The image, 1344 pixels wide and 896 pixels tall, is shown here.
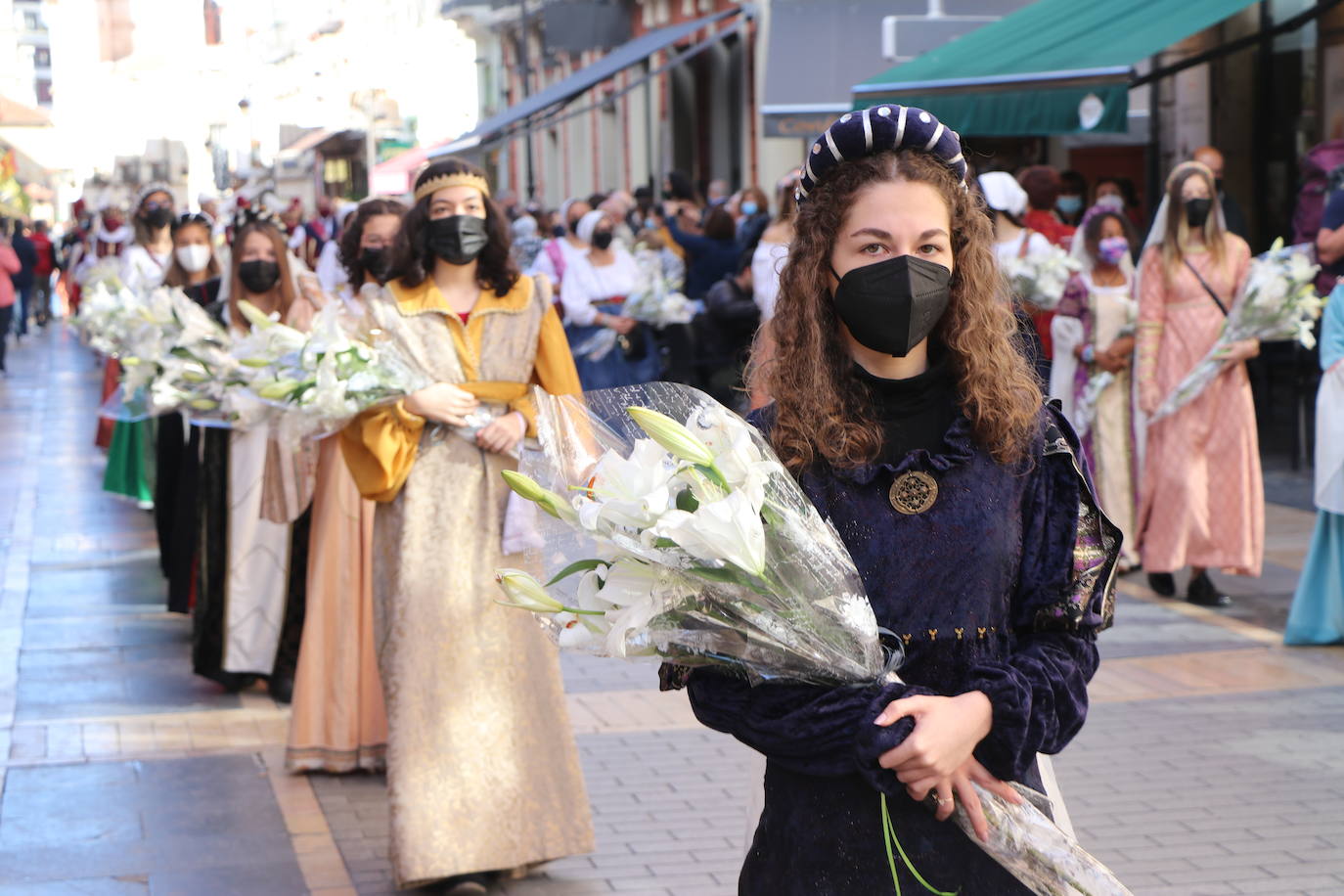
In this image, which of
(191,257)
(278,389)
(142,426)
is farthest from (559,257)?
(278,389)

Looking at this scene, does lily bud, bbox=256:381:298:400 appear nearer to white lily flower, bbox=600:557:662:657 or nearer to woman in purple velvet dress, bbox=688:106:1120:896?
woman in purple velvet dress, bbox=688:106:1120:896

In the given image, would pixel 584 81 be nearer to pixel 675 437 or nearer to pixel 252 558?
pixel 252 558

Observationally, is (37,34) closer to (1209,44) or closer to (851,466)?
(1209,44)

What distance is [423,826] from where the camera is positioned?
5344mm

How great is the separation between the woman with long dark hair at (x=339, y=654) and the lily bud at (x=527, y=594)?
3.91 metres

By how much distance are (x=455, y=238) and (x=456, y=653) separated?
1.19m

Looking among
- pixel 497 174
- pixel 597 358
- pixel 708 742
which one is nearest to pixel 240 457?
pixel 708 742

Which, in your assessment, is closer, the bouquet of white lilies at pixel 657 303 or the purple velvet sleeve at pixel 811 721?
the purple velvet sleeve at pixel 811 721

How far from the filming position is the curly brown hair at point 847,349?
113 inches

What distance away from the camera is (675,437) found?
8.36 feet

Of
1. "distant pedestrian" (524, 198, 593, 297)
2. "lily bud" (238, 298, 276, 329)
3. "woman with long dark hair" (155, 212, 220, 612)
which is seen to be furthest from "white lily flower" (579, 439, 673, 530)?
"distant pedestrian" (524, 198, 593, 297)

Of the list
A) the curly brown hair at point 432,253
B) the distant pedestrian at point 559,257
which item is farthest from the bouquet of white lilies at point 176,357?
the distant pedestrian at point 559,257

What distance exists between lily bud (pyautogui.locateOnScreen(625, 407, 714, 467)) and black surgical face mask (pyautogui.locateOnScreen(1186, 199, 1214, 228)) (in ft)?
23.5

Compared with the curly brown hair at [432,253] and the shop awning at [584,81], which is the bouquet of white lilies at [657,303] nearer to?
the curly brown hair at [432,253]
